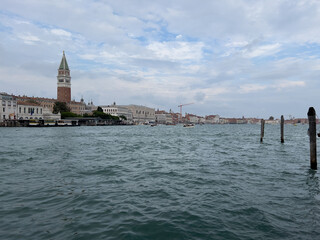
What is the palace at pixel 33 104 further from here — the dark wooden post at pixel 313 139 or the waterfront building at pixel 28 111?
the dark wooden post at pixel 313 139

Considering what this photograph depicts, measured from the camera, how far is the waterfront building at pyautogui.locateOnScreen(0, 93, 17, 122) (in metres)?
82.2

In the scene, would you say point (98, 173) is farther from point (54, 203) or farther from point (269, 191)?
point (269, 191)

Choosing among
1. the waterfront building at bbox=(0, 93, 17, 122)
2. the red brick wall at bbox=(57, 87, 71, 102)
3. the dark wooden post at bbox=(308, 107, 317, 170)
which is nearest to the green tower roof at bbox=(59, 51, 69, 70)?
the red brick wall at bbox=(57, 87, 71, 102)

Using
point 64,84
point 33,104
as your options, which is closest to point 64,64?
point 64,84

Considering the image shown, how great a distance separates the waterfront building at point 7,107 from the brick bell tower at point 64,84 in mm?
51209

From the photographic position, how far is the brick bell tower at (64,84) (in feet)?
460

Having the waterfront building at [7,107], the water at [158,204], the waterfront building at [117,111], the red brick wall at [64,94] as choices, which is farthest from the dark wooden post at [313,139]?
the waterfront building at [117,111]

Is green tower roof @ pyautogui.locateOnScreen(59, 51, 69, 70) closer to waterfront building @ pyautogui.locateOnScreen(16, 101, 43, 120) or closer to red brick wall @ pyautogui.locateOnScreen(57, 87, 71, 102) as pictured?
red brick wall @ pyautogui.locateOnScreen(57, 87, 71, 102)

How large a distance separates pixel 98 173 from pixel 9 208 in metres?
4.86

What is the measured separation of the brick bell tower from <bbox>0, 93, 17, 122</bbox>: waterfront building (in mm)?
51209

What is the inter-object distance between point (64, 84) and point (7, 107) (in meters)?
58.4

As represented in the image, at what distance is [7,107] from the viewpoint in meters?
84.4

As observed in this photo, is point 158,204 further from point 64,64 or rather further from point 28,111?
point 64,64

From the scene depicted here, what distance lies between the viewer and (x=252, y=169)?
1278 cm
